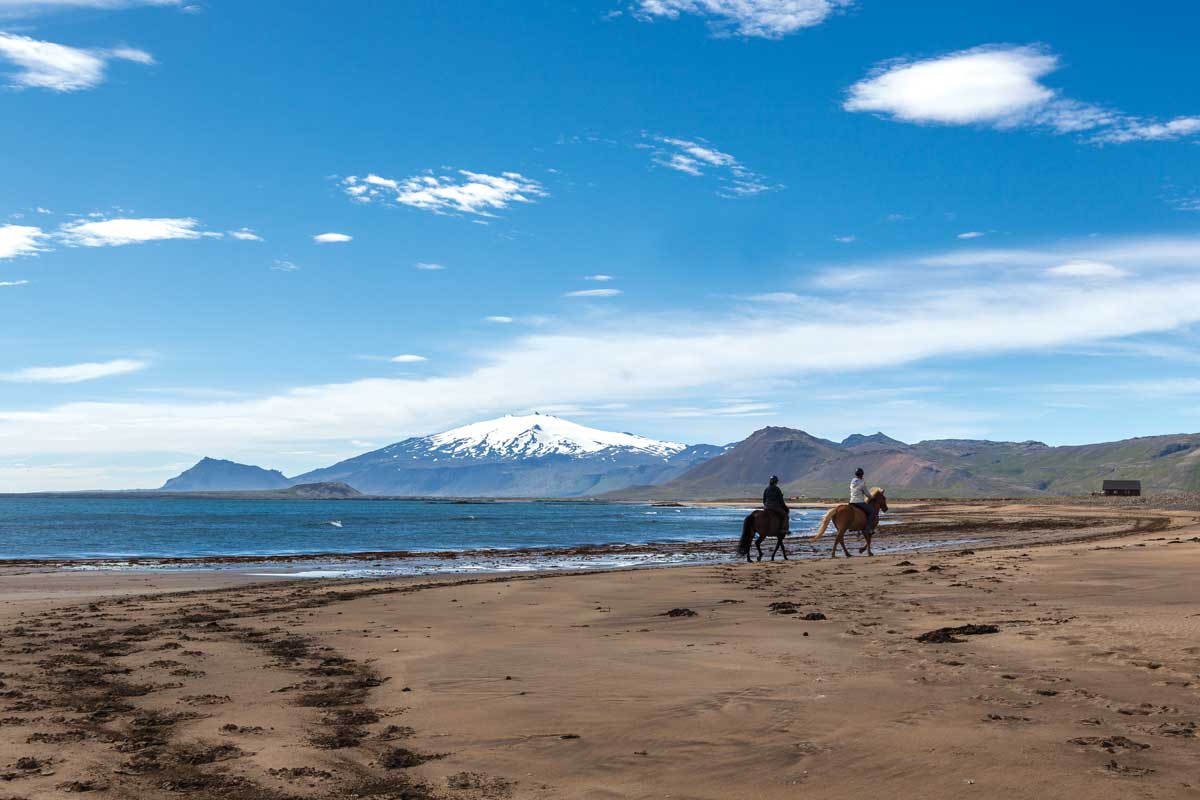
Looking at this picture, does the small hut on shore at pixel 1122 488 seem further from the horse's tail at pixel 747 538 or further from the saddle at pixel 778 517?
the horse's tail at pixel 747 538

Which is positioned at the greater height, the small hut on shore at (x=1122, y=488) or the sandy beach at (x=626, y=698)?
the sandy beach at (x=626, y=698)

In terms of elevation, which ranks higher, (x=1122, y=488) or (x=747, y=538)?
(x=747, y=538)

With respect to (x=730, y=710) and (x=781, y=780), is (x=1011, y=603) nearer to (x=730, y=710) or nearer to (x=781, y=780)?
(x=730, y=710)

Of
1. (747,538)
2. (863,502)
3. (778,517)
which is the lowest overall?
(747,538)

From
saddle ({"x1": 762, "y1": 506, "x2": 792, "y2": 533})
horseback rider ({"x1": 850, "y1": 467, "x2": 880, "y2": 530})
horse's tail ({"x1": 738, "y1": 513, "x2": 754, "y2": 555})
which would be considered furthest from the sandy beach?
horseback rider ({"x1": 850, "y1": 467, "x2": 880, "y2": 530})

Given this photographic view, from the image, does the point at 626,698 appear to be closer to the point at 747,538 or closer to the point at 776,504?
the point at 747,538

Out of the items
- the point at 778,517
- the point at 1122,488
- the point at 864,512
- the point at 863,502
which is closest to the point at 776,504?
the point at 778,517

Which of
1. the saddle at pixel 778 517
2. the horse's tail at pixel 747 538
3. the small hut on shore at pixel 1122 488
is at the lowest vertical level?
the small hut on shore at pixel 1122 488

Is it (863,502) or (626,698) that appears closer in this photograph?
(626,698)

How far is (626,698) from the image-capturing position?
9602mm

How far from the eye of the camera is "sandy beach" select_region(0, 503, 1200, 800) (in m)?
7.06

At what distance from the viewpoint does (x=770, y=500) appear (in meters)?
32.9

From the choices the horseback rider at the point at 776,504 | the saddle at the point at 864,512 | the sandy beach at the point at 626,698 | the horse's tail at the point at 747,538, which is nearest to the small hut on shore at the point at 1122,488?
the saddle at the point at 864,512

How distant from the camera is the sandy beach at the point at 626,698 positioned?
706cm
